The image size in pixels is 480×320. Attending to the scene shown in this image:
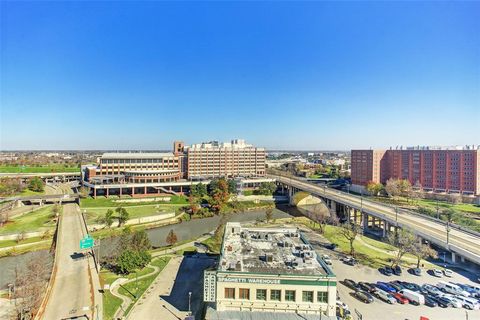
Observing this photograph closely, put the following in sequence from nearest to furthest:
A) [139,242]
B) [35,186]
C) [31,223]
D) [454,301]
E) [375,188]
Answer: [454,301] < [139,242] < [31,223] < [35,186] < [375,188]

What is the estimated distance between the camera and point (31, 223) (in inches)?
1843

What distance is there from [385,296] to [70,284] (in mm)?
27336

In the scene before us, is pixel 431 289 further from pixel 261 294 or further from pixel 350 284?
pixel 261 294

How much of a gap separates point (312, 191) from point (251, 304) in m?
53.5

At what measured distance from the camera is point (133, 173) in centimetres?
7288

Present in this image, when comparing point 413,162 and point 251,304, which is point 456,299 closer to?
point 251,304

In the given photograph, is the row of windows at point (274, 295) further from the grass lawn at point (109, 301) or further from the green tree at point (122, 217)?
the green tree at point (122, 217)

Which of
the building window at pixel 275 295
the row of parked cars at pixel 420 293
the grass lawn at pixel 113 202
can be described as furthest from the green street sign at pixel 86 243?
the grass lawn at pixel 113 202

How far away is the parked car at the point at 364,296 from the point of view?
24203mm

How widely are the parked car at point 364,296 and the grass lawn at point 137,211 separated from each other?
130 ft

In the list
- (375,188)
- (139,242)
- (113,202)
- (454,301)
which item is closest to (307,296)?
(454,301)

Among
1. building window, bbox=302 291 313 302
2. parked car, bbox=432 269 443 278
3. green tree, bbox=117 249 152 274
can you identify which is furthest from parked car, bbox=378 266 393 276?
green tree, bbox=117 249 152 274

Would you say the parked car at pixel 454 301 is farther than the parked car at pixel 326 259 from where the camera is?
No

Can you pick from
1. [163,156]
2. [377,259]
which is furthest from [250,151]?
[377,259]
